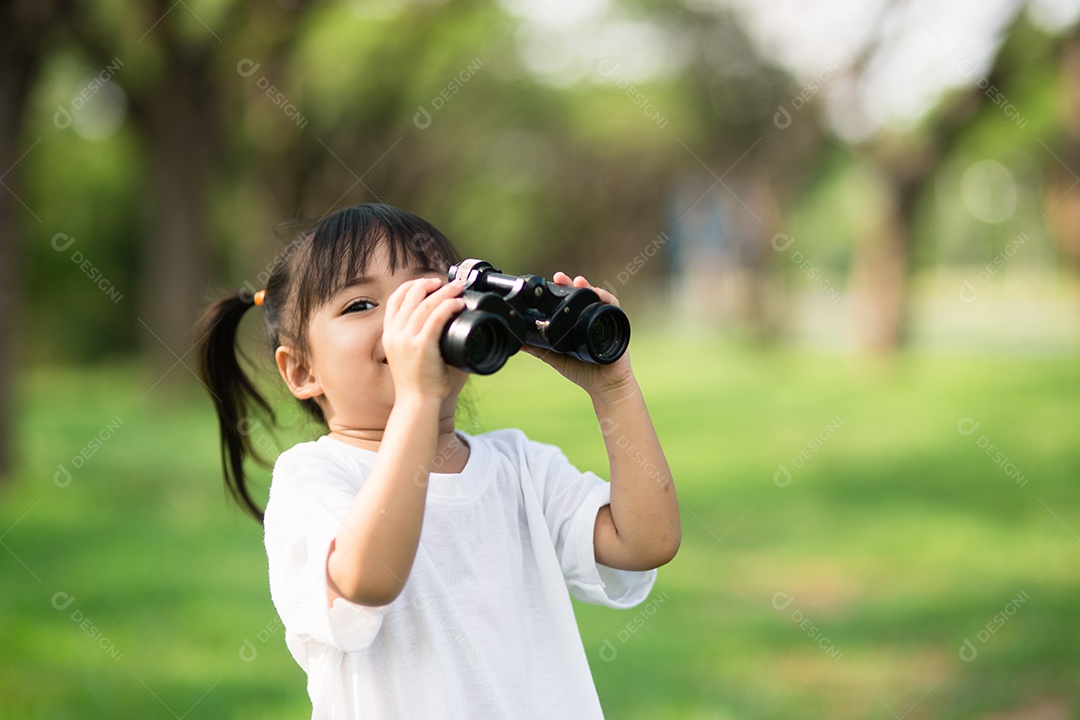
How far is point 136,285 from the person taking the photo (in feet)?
65.7

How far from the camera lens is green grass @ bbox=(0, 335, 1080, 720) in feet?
12.6

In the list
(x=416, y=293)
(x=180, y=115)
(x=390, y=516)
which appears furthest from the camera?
(x=180, y=115)

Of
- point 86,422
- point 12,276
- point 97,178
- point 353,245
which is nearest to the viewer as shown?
point 353,245

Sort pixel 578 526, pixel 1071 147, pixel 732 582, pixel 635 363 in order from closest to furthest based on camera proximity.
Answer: pixel 578 526 < pixel 732 582 < pixel 1071 147 < pixel 635 363

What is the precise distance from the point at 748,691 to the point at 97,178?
1853cm

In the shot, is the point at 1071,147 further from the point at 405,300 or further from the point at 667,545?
the point at 405,300

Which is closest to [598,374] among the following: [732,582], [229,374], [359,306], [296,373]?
[359,306]

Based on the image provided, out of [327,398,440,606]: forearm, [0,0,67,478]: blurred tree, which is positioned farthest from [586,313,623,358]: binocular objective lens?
[0,0,67,478]: blurred tree

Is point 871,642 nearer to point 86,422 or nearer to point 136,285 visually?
point 86,422

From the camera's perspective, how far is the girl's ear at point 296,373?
1888 millimetres

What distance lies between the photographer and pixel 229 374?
227cm

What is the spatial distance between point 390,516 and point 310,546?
0.17m

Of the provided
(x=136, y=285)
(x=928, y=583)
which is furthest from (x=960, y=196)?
(x=928, y=583)

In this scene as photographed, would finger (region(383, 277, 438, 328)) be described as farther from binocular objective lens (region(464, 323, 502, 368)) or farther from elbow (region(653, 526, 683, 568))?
elbow (region(653, 526, 683, 568))
